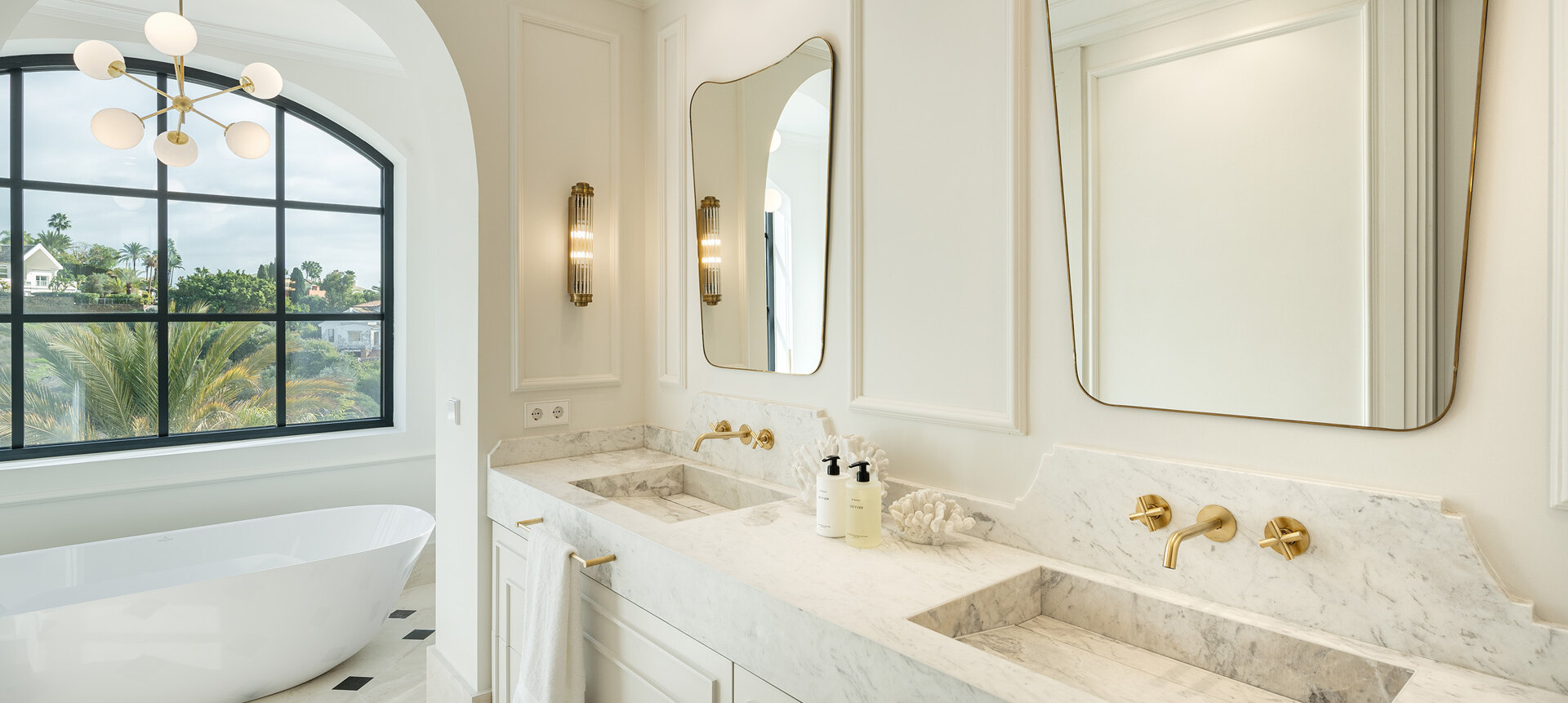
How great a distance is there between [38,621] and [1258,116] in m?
3.47

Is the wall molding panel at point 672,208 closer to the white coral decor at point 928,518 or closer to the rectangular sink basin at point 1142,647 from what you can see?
the white coral decor at point 928,518

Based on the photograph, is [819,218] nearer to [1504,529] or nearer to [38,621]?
[1504,529]

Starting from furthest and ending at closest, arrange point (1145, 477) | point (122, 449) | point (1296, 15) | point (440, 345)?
point (122, 449) → point (440, 345) → point (1145, 477) → point (1296, 15)

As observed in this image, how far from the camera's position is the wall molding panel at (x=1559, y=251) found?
93 centimetres

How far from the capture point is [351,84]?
3.80 m

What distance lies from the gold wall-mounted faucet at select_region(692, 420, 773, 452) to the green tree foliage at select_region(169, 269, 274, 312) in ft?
9.59

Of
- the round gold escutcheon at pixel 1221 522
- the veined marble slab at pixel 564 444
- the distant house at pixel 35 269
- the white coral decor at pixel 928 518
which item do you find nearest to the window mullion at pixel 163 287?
the distant house at pixel 35 269

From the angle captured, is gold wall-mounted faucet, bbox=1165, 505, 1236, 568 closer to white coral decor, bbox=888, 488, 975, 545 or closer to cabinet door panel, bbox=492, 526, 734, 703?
white coral decor, bbox=888, 488, 975, 545

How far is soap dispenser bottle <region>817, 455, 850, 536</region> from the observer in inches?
61.8

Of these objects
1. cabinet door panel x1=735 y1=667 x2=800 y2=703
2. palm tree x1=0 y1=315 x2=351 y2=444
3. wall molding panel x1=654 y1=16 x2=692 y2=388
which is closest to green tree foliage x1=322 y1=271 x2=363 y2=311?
palm tree x1=0 y1=315 x2=351 y2=444

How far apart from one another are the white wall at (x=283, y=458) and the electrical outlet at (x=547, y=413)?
26.8 inches

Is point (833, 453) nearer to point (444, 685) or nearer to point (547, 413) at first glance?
point (547, 413)

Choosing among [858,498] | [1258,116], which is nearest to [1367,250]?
[1258,116]

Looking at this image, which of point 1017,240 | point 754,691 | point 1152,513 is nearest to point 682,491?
point 754,691
